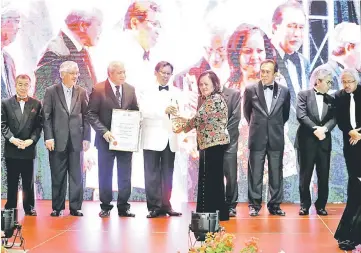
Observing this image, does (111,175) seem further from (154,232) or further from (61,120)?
(154,232)

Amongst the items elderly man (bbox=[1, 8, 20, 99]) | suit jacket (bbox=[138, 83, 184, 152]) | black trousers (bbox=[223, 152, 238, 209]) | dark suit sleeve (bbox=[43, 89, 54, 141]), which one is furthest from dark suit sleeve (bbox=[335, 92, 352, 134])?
elderly man (bbox=[1, 8, 20, 99])

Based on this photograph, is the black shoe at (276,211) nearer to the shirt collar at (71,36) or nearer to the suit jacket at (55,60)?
the suit jacket at (55,60)

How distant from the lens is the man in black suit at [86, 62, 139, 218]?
20.5ft

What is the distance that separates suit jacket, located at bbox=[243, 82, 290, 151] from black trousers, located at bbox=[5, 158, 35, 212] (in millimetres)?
2617

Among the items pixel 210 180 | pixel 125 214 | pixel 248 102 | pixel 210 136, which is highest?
pixel 248 102

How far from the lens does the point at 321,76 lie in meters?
6.36

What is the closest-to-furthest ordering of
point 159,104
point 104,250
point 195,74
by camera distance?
point 104,250
point 159,104
point 195,74

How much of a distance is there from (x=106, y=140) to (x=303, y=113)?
231 cm

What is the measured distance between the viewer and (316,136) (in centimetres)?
631

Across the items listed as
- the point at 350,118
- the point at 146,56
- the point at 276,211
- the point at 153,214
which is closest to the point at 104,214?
the point at 153,214

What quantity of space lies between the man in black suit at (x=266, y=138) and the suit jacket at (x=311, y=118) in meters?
0.22

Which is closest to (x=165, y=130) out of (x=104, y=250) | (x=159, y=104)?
(x=159, y=104)

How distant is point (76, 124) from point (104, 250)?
2.27m

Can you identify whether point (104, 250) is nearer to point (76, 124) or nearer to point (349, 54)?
point (76, 124)
